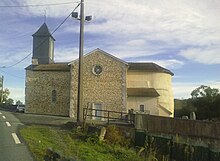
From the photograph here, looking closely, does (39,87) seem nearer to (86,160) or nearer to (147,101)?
(147,101)

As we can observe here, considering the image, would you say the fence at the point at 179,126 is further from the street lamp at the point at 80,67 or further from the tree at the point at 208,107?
the tree at the point at 208,107

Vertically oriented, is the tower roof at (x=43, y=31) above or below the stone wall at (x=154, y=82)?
above

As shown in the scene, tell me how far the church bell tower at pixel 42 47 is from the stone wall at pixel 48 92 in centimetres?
704

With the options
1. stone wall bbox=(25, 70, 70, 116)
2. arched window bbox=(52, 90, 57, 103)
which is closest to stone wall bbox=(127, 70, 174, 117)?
stone wall bbox=(25, 70, 70, 116)

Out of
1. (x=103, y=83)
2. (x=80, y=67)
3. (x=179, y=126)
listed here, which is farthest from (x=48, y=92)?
(x=179, y=126)

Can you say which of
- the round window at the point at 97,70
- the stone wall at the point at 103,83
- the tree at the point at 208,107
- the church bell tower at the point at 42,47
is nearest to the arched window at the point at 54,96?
the stone wall at the point at 103,83

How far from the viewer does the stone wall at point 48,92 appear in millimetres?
43094

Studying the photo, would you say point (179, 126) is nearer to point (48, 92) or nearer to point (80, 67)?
point (80, 67)

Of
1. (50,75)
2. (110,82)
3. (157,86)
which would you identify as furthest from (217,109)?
(50,75)

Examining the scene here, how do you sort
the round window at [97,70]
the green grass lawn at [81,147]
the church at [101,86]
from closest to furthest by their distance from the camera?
1. the green grass lawn at [81,147]
2. the church at [101,86]
3. the round window at [97,70]

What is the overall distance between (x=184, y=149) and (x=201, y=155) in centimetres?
101

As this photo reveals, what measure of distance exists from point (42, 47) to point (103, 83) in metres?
16.7

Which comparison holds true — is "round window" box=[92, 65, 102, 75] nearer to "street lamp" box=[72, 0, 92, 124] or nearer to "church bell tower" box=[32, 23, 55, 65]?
"church bell tower" box=[32, 23, 55, 65]

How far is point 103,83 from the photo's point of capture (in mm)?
40312
